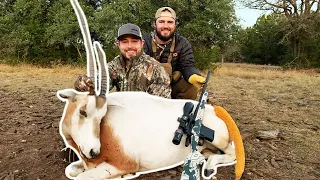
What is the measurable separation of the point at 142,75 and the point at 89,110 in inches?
41.3

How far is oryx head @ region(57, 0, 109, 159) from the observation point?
222 centimetres

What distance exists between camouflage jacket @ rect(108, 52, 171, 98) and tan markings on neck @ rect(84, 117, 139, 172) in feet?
2.68

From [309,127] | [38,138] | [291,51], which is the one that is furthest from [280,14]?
[38,138]

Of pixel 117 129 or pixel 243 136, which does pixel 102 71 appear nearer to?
pixel 117 129

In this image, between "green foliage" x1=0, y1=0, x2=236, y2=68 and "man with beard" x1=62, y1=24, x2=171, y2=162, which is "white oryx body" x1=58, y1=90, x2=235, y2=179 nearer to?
"man with beard" x1=62, y1=24, x2=171, y2=162

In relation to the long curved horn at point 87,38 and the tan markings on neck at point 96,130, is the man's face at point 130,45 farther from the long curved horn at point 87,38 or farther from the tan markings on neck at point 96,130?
the tan markings on neck at point 96,130

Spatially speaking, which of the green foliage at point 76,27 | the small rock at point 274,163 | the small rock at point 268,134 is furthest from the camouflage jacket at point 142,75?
the green foliage at point 76,27

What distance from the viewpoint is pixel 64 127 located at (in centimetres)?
235

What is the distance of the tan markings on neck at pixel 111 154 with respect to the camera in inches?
95.0

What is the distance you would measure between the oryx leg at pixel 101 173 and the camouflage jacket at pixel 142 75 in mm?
884

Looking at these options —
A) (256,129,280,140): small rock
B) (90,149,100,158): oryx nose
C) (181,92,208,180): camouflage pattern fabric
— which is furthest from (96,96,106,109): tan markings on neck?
(256,129,280,140): small rock

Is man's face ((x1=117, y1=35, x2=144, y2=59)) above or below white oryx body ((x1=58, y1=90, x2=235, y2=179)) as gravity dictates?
above

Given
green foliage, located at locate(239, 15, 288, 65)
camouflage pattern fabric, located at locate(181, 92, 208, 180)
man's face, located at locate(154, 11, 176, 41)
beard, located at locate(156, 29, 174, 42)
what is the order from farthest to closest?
1. green foliage, located at locate(239, 15, 288, 65)
2. beard, located at locate(156, 29, 174, 42)
3. man's face, located at locate(154, 11, 176, 41)
4. camouflage pattern fabric, located at locate(181, 92, 208, 180)

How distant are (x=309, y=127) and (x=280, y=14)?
83.8 feet
